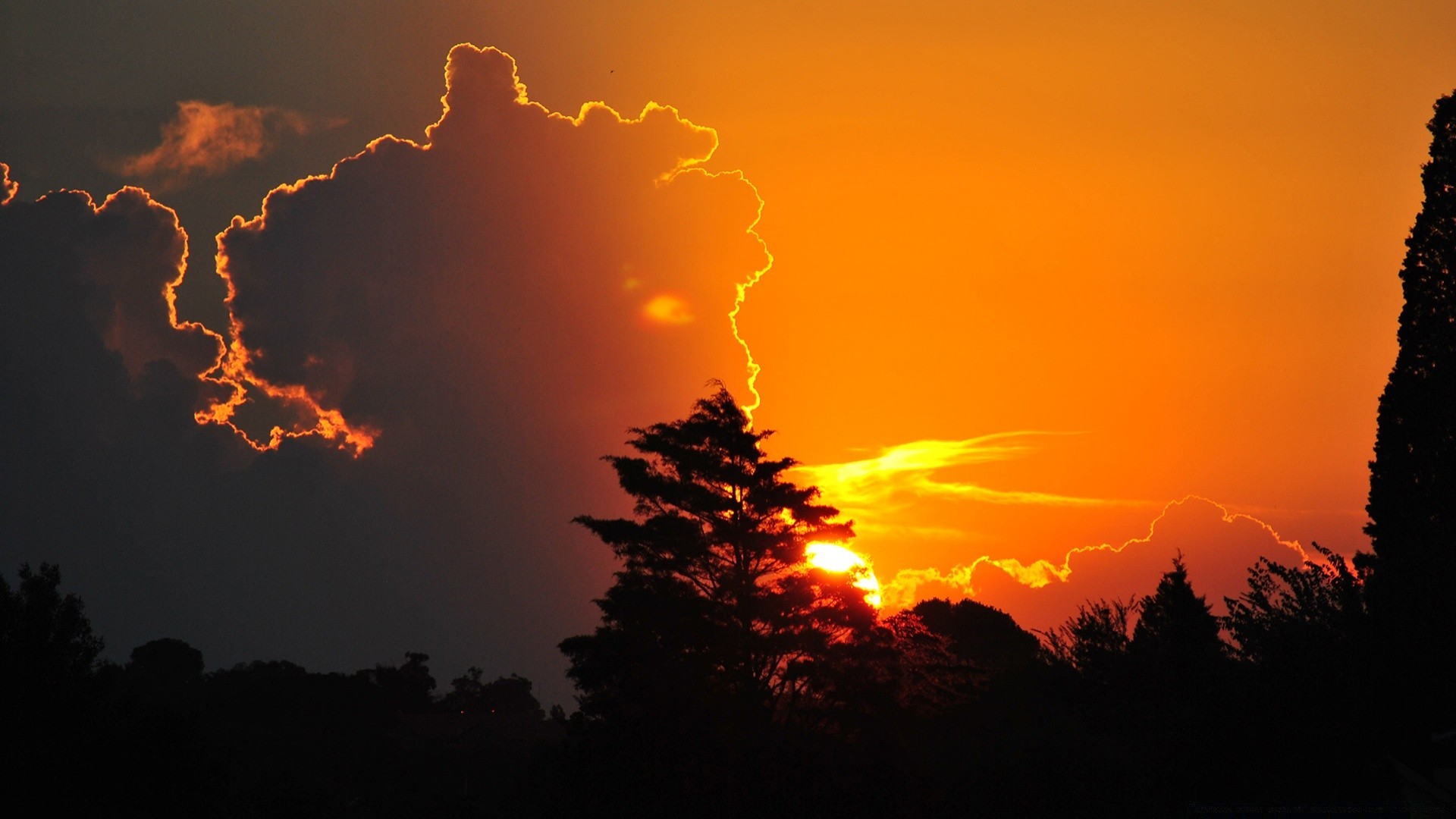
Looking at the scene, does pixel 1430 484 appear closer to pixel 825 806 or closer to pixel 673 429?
pixel 825 806

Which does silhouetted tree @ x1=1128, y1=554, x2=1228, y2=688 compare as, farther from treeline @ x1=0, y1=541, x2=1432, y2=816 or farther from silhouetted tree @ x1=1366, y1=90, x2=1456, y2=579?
silhouetted tree @ x1=1366, y1=90, x2=1456, y2=579

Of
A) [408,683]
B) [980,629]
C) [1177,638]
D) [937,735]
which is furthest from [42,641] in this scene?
[408,683]

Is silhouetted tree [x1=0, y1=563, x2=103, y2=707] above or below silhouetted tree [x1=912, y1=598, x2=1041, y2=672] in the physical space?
below

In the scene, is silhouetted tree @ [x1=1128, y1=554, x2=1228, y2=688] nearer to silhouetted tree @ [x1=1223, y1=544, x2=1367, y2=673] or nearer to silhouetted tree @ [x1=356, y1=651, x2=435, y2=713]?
silhouetted tree @ [x1=1223, y1=544, x2=1367, y2=673]

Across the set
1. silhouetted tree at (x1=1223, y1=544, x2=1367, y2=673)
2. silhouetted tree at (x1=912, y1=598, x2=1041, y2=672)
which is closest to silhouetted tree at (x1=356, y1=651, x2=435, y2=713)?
silhouetted tree at (x1=912, y1=598, x2=1041, y2=672)

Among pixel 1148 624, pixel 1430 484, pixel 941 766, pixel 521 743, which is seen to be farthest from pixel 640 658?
pixel 521 743

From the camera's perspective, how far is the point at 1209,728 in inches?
1609

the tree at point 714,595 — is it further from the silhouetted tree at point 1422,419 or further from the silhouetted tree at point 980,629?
the silhouetted tree at point 980,629

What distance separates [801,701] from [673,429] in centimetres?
1153

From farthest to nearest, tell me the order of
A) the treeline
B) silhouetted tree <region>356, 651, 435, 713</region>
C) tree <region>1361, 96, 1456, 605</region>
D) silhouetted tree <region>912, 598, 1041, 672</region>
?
silhouetted tree <region>356, 651, 435, 713</region>, silhouetted tree <region>912, 598, 1041, 672</region>, tree <region>1361, 96, 1456, 605</region>, the treeline

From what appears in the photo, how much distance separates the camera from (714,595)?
151 feet

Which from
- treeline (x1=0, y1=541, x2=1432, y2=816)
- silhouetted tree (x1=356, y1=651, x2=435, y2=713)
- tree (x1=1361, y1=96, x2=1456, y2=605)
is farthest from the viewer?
silhouetted tree (x1=356, y1=651, x2=435, y2=713)

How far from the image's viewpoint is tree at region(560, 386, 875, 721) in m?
43.6

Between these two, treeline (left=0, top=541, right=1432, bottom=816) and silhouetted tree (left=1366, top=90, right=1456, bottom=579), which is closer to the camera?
treeline (left=0, top=541, right=1432, bottom=816)
